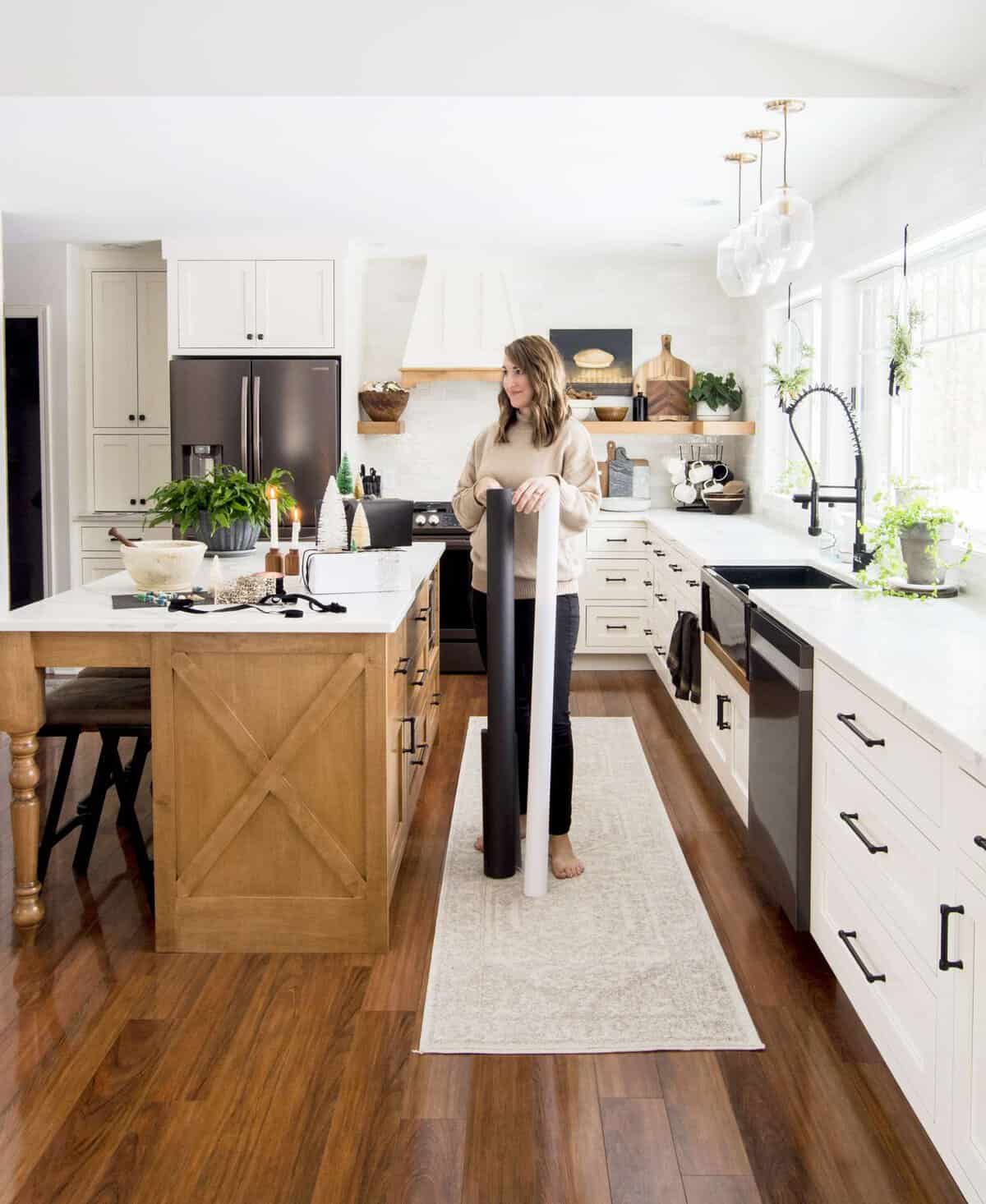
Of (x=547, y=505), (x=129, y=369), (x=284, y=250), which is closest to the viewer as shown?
(x=547, y=505)

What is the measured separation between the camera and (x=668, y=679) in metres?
5.34

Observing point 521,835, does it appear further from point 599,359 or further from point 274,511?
point 599,359

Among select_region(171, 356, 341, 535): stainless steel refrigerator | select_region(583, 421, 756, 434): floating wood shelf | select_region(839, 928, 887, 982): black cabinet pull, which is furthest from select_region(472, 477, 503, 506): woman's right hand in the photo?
select_region(583, 421, 756, 434): floating wood shelf

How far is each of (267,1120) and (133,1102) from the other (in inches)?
10.6

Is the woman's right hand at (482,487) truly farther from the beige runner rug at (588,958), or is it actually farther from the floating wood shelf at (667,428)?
the floating wood shelf at (667,428)

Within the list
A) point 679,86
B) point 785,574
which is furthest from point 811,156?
point 785,574

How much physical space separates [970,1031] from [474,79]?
314 centimetres

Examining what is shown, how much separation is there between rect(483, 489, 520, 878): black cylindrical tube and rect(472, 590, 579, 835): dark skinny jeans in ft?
0.26

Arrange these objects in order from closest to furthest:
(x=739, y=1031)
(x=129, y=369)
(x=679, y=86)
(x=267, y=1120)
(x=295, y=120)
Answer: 1. (x=267, y=1120)
2. (x=739, y=1031)
3. (x=679, y=86)
4. (x=295, y=120)
5. (x=129, y=369)

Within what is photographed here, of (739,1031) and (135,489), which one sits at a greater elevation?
(135,489)

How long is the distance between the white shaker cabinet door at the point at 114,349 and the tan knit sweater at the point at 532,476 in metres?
3.97

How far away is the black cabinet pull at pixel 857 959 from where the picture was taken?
2.14 m

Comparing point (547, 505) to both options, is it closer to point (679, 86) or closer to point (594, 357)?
point (679, 86)

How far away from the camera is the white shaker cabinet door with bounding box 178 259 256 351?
6160mm
